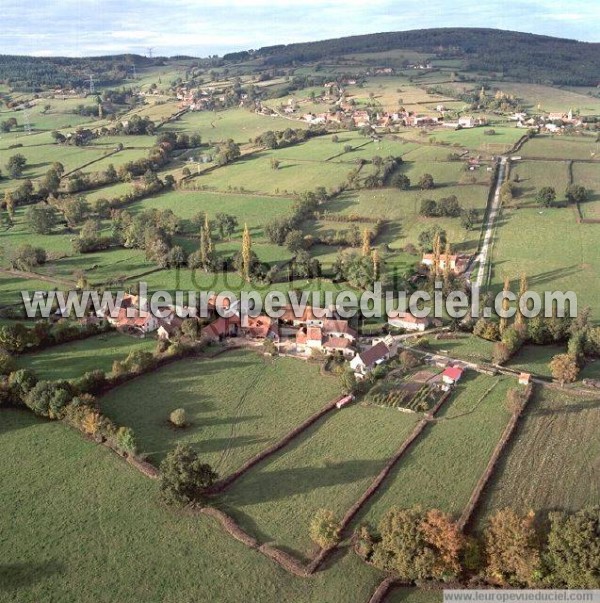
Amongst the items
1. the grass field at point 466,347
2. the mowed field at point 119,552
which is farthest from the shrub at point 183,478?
the grass field at point 466,347

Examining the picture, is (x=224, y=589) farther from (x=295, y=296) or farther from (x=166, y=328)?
(x=295, y=296)

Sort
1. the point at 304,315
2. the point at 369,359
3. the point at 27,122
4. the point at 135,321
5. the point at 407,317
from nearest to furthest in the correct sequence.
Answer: the point at 369,359 < the point at 135,321 < the point at 407,317 < the point at 304,315 < the point at 27,122

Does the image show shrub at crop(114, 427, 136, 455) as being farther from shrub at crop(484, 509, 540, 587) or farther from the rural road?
the rural road

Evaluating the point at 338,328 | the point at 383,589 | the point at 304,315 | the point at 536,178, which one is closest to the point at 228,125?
the point at 536,178

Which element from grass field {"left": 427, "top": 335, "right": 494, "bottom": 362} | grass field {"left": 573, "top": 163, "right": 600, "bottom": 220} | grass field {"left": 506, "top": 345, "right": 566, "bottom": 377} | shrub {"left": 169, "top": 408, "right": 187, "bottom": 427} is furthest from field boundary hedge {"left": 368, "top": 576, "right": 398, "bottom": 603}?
grass field {"left": 573, "top": 163, "right": 600, "bottom": 220}

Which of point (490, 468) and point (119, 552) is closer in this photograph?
point (119, 552)

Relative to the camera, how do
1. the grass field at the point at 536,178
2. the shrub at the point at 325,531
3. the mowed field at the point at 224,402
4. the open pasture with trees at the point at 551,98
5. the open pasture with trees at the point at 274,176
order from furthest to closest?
the open pasture with trees at the point at 551,98 → the open pasture with trees at the point at 274,176 → the grass field at the point at 536,178 → the mowed field at the point at 224,402 → the shrub at the point at 325,531

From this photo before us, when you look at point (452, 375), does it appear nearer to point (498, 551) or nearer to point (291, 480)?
point (291, 480)

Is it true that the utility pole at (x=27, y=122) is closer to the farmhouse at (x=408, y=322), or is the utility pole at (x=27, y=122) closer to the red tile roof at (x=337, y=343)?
the farmhouse at (x=408, y=322)
